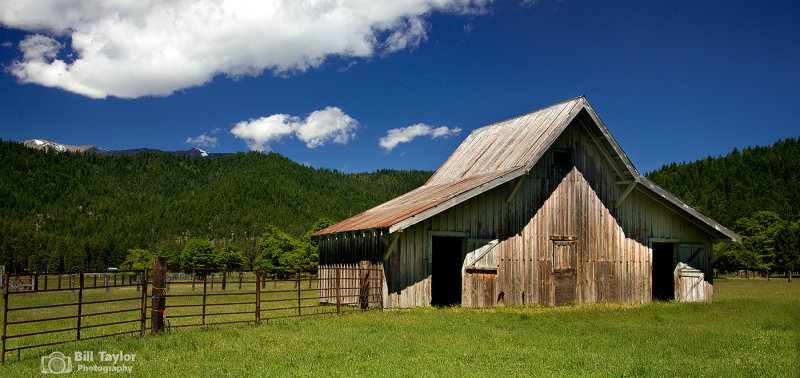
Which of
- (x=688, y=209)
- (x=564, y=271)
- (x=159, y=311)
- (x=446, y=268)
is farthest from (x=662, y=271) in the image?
(x=159, y=311)

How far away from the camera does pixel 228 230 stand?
175750mm

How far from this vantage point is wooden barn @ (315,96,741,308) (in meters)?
20.3

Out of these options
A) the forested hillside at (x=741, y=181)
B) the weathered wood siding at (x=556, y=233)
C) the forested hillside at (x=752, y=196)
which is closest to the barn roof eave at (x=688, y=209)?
the weathered wood siding at (x=556, y=233)

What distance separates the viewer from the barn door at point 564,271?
72.7 ft

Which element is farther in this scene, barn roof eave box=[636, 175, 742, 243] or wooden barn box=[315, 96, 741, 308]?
barn roof eave box=[636, 175, 742, 243]

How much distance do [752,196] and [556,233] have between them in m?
118

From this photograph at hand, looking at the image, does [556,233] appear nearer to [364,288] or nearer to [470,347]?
[364,288]

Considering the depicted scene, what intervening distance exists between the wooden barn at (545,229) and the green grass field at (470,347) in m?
3.06

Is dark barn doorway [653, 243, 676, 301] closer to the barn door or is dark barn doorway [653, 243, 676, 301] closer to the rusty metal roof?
the rusty metal roof

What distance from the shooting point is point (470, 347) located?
12.0m

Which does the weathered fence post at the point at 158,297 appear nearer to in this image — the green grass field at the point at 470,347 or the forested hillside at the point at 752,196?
the green grass field at the point at 470,347

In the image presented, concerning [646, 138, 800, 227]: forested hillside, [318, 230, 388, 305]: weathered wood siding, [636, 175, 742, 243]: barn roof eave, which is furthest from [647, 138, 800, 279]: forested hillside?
[318, 230, 388, 305]: weathered wood siding

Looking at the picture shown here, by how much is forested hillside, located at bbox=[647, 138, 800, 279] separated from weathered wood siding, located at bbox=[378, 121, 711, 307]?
5196cm

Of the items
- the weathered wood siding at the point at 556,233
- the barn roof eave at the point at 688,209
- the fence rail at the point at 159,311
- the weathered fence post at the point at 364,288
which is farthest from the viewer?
the barn roof eave at the point at 688,209
